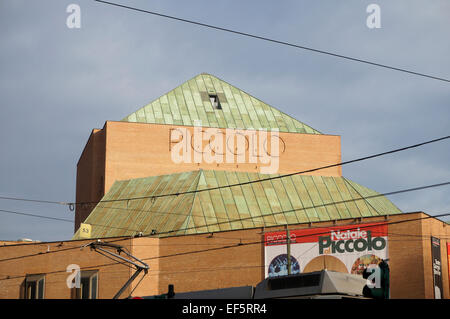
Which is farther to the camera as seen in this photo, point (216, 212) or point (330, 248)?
point (216, 212)

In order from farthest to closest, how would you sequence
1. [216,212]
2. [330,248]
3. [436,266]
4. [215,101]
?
[215,101]
[216,212]
[330,248]
[436,266]

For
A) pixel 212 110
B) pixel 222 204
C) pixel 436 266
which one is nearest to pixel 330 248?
pixel 436 266

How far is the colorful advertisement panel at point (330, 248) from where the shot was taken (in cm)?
3753

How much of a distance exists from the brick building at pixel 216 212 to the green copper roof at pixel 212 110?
11cm

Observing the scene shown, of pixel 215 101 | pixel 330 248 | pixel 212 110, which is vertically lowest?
pixel 330 248

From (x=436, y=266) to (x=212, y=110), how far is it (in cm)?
2555

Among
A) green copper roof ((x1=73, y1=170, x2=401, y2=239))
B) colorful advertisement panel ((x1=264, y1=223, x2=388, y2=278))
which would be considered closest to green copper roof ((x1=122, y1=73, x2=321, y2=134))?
green copper roof ((x1=73, y1=170, x2=401, y2=239))

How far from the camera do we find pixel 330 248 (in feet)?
127

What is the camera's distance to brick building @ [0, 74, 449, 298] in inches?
1490

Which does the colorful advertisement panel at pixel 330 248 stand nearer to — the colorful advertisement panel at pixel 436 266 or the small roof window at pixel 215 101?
the colorful advertisement panel at pixel 436 266

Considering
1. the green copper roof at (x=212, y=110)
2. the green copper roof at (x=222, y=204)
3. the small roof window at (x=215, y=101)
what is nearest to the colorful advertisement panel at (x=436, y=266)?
the green copper roof at (x=222, y=204)

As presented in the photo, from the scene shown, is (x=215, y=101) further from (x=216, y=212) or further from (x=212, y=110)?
(x=216, y=212)

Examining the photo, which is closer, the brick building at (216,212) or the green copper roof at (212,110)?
the brick building at (216,212)

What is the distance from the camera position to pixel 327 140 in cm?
5725
